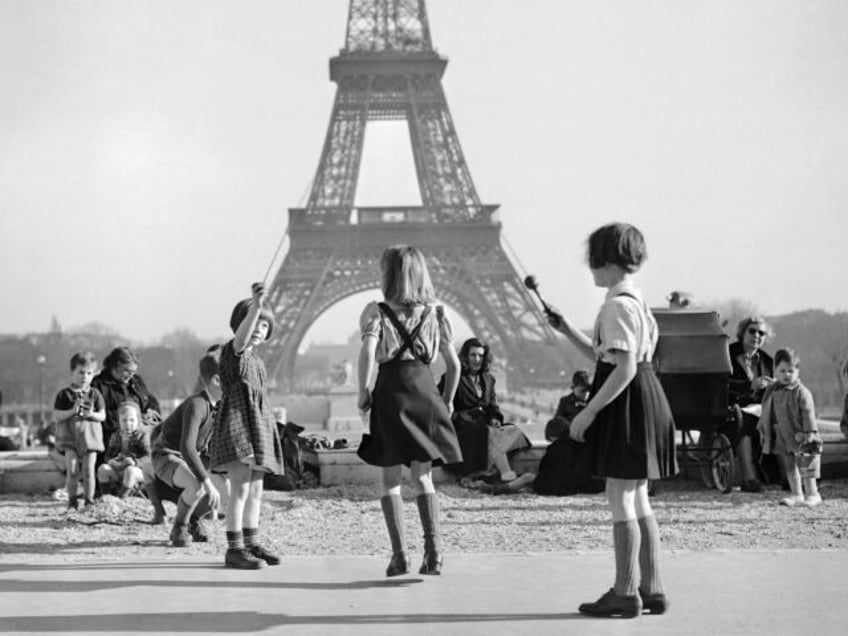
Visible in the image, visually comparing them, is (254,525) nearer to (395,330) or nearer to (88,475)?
(395,330)

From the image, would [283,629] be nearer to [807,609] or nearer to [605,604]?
A: [605,604]

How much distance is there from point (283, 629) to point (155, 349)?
268ft

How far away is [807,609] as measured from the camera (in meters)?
4.17

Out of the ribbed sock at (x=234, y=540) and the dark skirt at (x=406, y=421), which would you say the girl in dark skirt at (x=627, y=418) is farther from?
the ribbed sock at (x=234, y=540)

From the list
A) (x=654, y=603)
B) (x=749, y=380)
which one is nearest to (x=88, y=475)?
(x=654, y=603)

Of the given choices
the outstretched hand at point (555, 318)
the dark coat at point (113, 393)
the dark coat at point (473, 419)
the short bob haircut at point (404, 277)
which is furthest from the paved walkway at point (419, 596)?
the dark coat at point (473, 419)

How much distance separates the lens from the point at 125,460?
332 inches

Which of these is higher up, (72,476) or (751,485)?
(72,476)

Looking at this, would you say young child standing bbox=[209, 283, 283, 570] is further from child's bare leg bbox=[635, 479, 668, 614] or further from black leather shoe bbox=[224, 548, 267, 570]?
child's bare leg bbox=[635, 479, 668, 614]

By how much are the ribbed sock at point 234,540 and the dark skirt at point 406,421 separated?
2.72ft

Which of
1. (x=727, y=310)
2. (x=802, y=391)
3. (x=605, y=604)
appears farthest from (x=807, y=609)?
(x=727, y=310)

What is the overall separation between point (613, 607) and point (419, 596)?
80 cm

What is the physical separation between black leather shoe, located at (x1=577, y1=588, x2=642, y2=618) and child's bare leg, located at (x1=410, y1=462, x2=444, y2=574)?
92 centimetres

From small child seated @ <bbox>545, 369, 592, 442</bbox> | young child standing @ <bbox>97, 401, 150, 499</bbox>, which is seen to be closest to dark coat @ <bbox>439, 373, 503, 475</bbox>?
small child seated @ <bbox>545, 369, 592, 442</bbox>
